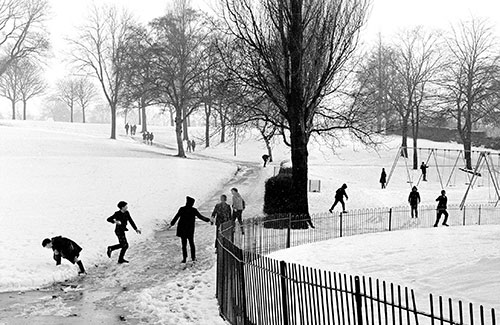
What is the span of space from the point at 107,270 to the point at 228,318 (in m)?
5.49

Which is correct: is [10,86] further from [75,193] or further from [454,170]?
[454,170]

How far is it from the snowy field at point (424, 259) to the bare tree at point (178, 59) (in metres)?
24.6

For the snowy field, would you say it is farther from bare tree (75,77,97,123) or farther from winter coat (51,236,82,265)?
bare tree (75,77,97,123)

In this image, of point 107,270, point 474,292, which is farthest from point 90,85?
point 474,292

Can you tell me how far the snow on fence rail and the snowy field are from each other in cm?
44

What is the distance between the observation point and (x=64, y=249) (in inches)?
501

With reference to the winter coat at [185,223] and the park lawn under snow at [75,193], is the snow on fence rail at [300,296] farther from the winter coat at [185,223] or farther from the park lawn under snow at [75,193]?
the park lawn under snow at [75,193]

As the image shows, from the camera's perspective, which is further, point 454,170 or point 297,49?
point 454,170

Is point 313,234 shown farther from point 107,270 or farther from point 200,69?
point 200,69

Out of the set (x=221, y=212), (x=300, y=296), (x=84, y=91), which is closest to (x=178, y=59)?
(x=221, y=212)

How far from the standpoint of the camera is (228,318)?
8.76m

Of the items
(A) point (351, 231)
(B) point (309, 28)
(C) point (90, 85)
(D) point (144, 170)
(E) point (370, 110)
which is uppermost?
(C) point (90, 85)

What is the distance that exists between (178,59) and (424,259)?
102ft

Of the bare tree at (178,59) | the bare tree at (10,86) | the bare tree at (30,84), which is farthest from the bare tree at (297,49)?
the bare tree at (30,84)
